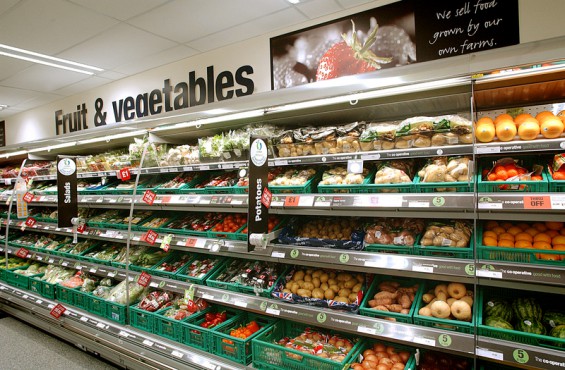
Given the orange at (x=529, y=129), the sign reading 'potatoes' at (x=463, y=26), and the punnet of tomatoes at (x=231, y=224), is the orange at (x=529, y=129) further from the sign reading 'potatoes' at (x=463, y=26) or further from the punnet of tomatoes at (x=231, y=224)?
the punnet of tomatoes at (x=231, y=224)

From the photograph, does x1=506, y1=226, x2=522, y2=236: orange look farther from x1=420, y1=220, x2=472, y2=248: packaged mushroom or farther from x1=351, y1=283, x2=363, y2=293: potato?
x1=351, y1=283, x2=363, y2=293: potato

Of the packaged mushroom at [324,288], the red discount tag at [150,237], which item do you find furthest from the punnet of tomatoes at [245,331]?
the red discount tag at [150,237]

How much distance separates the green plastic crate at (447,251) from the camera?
6.18 ft

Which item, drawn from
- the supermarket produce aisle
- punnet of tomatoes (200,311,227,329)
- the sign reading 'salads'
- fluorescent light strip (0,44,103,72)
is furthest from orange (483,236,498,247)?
fluorescent light strip (0,44,103,72)

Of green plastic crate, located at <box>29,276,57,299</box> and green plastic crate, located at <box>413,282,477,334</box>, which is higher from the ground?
green plastic crate, located at <box>413,282,477,334</box>

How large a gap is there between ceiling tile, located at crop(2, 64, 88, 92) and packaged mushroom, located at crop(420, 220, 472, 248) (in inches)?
209

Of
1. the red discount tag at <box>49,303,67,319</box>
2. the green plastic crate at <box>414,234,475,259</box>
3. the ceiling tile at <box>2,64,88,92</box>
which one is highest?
the ceiling tile at <box>2,64,88,92</box>

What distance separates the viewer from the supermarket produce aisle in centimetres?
334

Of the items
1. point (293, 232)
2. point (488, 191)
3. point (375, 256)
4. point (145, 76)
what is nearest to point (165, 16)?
point (145, 76)

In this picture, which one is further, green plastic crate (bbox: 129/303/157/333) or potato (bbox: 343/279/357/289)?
green plastic crate (bbox: 129/303/157/333)

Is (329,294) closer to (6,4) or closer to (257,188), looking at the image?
(257,188)

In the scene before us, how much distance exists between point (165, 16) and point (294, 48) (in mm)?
1312

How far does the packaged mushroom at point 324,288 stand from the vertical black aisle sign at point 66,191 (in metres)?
2.68

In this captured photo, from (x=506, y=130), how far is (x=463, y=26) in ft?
4.58
